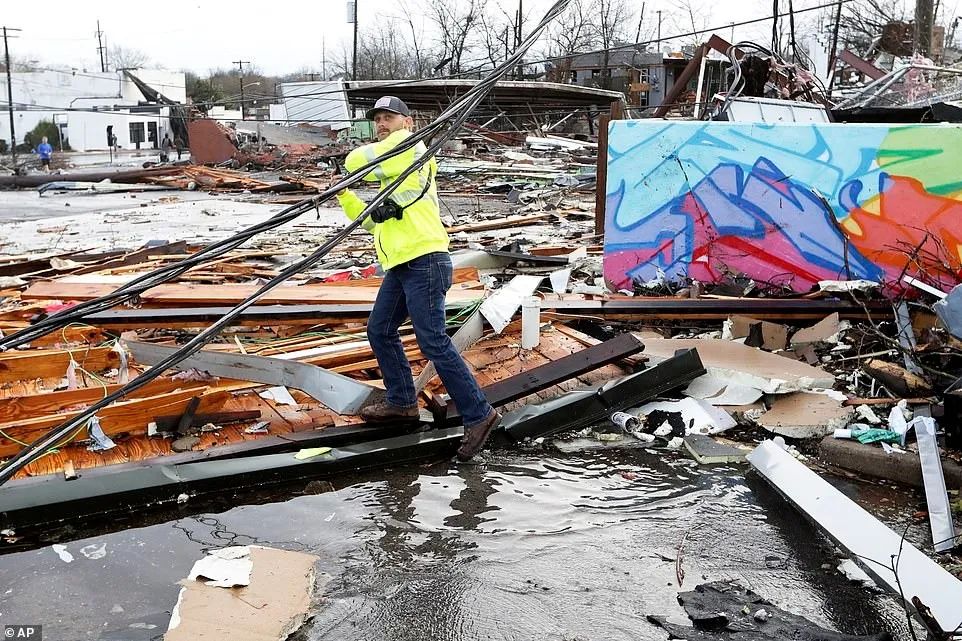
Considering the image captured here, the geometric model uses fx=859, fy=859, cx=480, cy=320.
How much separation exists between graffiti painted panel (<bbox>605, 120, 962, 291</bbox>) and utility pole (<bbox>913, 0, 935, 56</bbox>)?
1955cm

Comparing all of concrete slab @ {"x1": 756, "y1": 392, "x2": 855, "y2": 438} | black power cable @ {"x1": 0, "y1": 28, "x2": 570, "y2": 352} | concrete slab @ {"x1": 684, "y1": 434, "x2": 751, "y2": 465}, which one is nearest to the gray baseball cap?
black power cable @ {"x1": 0, "y1": 28, "x2": 570, "y2": 352}

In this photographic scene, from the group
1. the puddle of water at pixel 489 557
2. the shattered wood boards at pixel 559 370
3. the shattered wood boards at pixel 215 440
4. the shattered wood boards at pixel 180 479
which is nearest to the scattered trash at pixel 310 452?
the shattered wood boards at pixel 180 479

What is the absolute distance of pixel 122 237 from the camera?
14398 mm

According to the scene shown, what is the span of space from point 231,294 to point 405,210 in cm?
302

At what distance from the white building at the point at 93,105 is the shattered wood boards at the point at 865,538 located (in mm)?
50807

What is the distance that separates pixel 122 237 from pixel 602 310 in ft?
32.8

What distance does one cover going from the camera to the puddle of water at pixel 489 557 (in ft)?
11.1

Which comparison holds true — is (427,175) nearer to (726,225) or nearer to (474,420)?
(474,420)

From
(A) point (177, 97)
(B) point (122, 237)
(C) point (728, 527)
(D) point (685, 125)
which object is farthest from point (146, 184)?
(A) point (177, 97)

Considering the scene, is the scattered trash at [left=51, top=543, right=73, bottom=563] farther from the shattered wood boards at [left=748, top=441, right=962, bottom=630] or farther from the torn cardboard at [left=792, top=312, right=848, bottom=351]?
the torn cardboard at [left=792, top=312, right=848, bottom=351]

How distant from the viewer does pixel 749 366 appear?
6.34 metres

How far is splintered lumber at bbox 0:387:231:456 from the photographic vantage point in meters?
4.82

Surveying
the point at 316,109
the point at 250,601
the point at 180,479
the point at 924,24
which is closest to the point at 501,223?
the point at 180,479

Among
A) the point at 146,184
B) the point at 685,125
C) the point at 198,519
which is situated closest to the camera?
the point at 198,519
